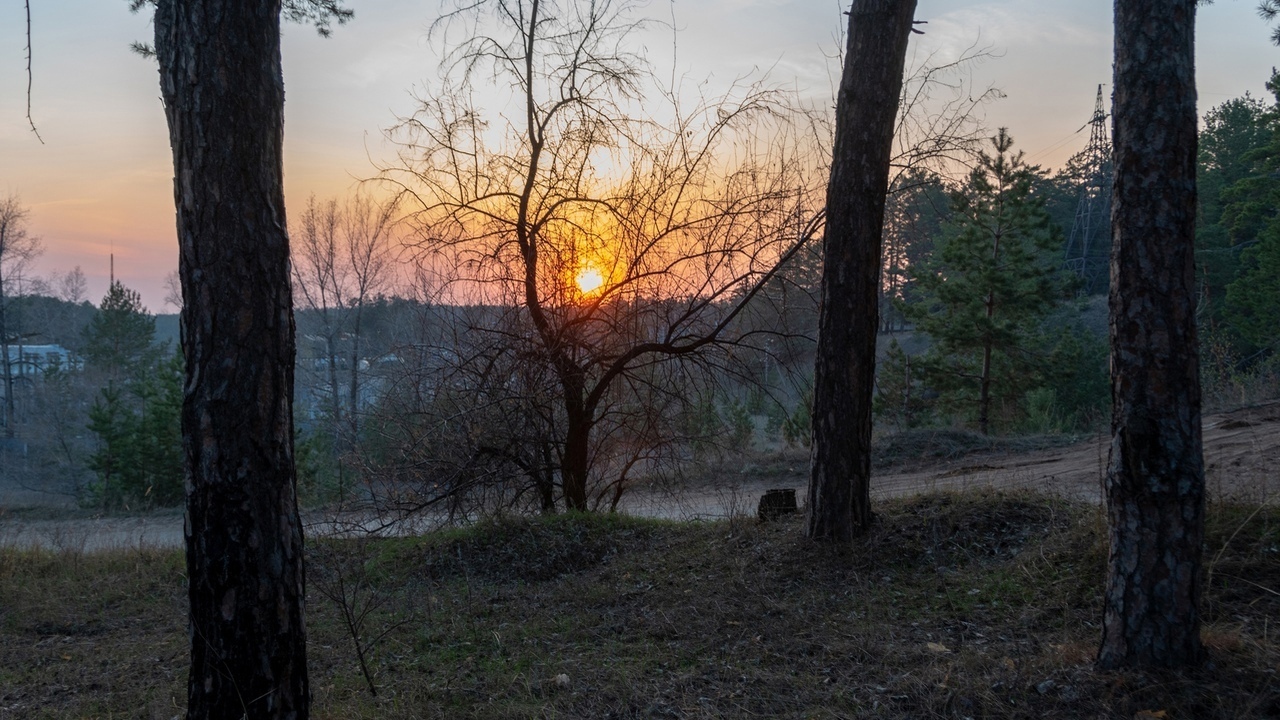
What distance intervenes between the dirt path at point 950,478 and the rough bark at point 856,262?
1.95 meters

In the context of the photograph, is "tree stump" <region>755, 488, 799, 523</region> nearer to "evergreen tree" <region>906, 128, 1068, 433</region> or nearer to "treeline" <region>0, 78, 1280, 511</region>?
"treeline" <region>0, 78, 1280, 511</region>

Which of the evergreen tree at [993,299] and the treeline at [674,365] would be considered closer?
the treeline at [674,365]

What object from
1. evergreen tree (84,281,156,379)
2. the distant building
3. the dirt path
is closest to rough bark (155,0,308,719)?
the dirt path

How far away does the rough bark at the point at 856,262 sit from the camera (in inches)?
254

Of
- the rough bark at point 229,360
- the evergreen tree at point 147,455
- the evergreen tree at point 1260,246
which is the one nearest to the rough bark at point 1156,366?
the rough bark at point 229,360

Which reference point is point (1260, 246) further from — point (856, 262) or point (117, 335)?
point (117, 335)

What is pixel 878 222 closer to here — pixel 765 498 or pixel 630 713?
pixel 765 498

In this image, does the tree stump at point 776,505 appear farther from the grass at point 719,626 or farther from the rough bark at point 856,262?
the rough bark at point 856,262

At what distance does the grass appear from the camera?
3.88m

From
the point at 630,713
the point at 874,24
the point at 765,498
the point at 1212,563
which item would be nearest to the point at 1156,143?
the point at 1212,563

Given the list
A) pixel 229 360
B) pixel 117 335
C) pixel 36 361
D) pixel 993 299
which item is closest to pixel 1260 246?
pixel 993 299

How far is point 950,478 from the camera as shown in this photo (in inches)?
480

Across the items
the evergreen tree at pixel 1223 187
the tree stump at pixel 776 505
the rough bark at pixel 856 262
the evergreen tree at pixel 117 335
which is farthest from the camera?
the evergreen tree at pixel 117 335

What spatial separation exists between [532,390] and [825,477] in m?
3.67
